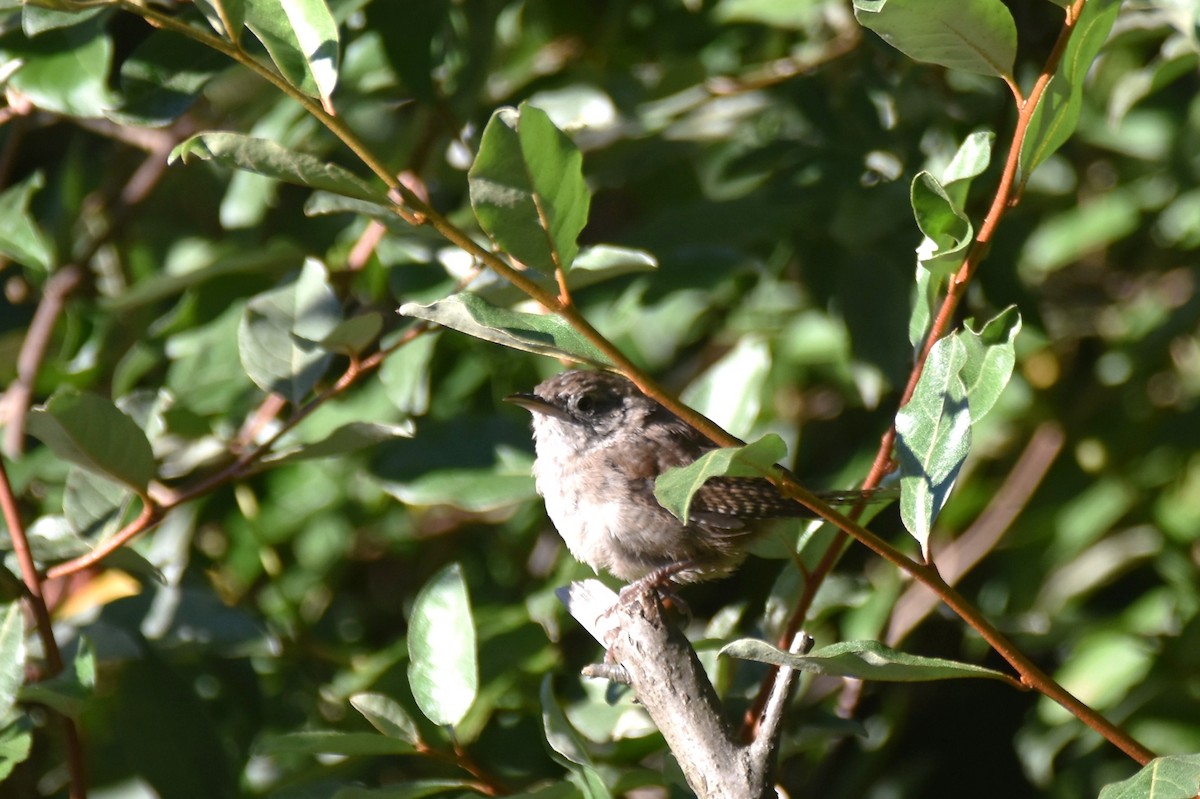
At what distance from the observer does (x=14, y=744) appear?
2.38 meters

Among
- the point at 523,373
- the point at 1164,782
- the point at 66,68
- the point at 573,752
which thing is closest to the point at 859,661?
the point at 1164,782

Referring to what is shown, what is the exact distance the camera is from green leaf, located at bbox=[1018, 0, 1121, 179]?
179 cm

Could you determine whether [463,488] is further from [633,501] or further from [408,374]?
[633,501]

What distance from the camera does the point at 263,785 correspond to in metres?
3.30

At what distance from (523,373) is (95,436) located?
73.6 inches

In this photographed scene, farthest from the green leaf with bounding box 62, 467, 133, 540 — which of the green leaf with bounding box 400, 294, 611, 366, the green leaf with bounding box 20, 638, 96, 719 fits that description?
the green leaf with bounding box 400, 294, 611, 366

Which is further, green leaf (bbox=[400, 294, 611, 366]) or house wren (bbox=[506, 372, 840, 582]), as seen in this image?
house wren (bbox=[506, 372, 840, 582])

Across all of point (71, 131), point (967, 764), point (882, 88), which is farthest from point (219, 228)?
point (967, 764)

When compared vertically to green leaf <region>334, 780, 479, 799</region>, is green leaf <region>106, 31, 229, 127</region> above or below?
above

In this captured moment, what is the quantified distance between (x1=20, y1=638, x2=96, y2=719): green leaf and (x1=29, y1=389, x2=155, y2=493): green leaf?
333mm

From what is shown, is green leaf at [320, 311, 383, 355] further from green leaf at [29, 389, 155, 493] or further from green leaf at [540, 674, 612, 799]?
green leaf at [540, 674, 612, 799]

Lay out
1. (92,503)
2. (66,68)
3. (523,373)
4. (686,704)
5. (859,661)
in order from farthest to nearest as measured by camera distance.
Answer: (523,373)
(66,68)
(92,503)
(686,704)
(859,661)

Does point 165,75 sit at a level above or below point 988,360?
above

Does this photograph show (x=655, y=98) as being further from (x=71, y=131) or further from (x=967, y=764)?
(x=967, y=764)
